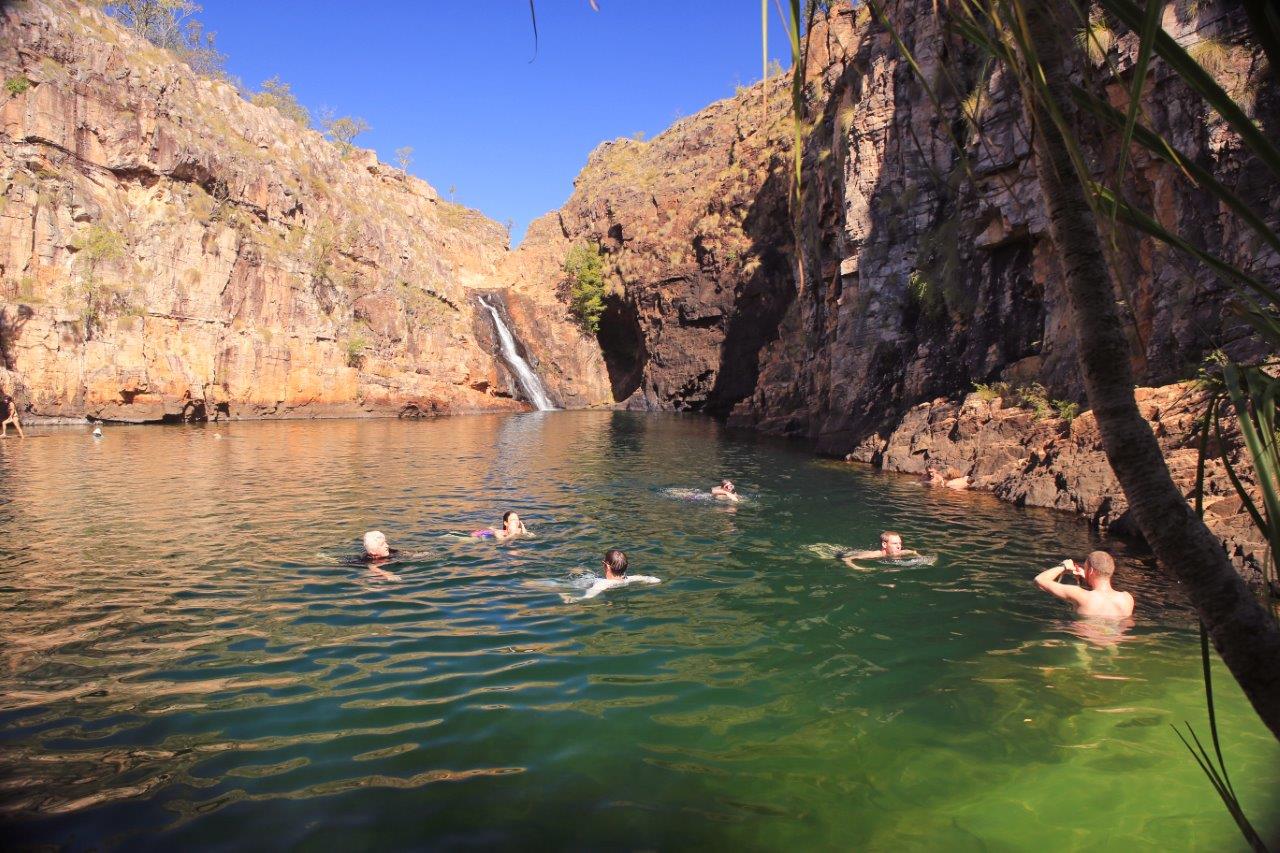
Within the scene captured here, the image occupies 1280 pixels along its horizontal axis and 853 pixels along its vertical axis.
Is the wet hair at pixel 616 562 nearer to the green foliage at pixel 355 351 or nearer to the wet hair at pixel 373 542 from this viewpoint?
the wet hair at pixel 373 542

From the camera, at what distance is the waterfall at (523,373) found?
58906 millimetres

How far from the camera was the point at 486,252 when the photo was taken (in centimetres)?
7806

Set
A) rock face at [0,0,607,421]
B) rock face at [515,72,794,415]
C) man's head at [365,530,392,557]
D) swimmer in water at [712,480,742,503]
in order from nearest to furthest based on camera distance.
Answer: man's head at [365,530,392,557]
swimmer in water at [712,480,742,503]
rock face at [0,0,607,421]
rock face at [515,72,794,415]

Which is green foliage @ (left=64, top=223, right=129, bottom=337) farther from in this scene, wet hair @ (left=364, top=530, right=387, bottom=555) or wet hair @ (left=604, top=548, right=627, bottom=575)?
wet hair @ (left=604, top=548, right=627, bottom=575)

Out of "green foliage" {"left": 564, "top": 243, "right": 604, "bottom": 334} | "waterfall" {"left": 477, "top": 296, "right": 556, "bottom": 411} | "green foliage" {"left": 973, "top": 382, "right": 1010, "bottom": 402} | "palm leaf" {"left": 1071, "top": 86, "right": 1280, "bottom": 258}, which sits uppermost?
"green foliage" {"left": 564, "top": 243, "right": 604, "bottom": 334}

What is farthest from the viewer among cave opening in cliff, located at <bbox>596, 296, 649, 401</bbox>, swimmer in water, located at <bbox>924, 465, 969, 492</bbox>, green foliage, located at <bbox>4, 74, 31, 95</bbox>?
cave opening in cliff, located at <bbox>596, 296, 649, 401</bbox>

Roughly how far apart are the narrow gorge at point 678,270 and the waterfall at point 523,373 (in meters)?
0.73

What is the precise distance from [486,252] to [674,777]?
77.6 m

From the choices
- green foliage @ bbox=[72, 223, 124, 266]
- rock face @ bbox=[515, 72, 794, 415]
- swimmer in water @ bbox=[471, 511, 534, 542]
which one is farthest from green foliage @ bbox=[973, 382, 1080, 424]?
green foliage @ bbox=[72, 223, 124, 266]

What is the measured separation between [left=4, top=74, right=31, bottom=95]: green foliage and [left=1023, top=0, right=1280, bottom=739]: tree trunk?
1834 inches

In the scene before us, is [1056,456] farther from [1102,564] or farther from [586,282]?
[586,282]

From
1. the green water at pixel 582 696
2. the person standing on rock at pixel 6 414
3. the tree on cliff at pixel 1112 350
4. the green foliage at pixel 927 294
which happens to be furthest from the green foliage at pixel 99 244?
the tree on cliff at pixel 1112 350

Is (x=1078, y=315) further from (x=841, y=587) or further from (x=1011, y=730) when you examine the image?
(x=841, y=587)

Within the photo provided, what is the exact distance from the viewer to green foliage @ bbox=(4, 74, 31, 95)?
115 ft
